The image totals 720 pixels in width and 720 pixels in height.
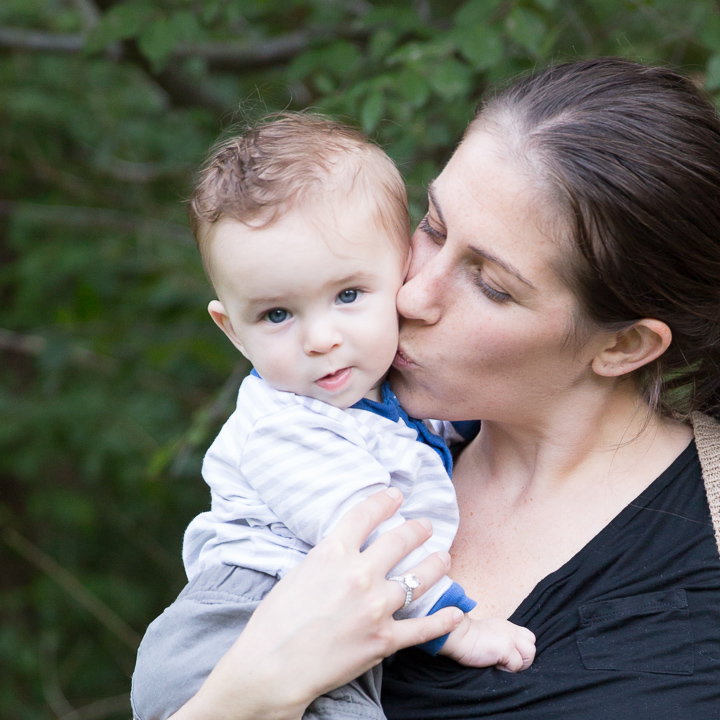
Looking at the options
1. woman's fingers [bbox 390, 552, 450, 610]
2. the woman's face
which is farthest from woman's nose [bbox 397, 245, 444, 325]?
woman's fingers [bbox 390, 552, 450, 610]

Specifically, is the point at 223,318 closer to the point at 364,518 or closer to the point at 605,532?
the point at 364,518

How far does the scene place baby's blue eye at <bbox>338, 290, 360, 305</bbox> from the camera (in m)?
1.54

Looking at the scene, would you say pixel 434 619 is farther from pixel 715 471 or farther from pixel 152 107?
pixel 152 107

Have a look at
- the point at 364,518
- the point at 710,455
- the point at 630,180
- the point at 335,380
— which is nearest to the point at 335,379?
the point at 335,380

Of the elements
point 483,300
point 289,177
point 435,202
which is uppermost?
point 289,177

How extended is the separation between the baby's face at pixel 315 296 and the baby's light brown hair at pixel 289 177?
0.09 ft

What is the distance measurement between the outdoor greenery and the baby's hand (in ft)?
4.10

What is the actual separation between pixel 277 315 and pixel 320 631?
538mm

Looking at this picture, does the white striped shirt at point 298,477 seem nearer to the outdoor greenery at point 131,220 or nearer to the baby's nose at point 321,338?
the baby's nose at point 321,338

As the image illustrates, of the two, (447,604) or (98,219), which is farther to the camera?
(98,219)

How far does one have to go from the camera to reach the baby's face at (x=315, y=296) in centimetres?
147

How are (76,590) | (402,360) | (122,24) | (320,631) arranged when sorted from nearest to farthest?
(320,631) → (402,360) → (122,24) → (76,590)

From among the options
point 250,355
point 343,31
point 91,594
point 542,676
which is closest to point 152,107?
point 343,31

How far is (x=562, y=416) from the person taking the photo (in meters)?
1.77
